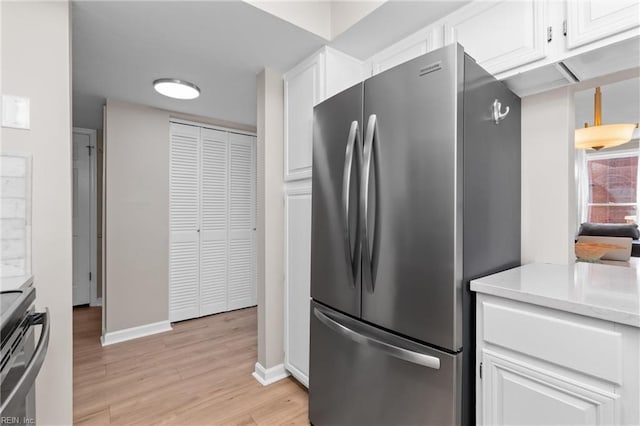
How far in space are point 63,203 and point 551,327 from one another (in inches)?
81.0

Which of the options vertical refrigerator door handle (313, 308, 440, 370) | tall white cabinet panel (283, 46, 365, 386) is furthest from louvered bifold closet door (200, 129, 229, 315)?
vertical refrigerator door handle (313, 308, 440, 370)

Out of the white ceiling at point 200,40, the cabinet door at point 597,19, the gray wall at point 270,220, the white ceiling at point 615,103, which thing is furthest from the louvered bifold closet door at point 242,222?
the white ceiling at point 615,103

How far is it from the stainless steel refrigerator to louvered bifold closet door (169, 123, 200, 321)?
2.36 m

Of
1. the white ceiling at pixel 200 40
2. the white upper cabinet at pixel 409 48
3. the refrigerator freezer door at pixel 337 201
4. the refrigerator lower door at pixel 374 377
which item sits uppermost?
the white ceiling at pixel 200 40

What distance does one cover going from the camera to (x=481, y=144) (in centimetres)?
124

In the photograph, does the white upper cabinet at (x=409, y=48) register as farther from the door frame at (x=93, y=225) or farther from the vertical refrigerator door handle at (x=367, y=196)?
the door frame at (x=93, y=225)

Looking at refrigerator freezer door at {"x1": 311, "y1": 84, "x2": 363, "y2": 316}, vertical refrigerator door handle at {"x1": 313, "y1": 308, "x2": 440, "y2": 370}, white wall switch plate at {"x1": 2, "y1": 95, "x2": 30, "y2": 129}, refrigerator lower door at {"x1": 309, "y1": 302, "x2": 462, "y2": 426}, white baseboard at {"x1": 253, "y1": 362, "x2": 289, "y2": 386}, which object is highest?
white wall switch plate at {"x1": 2, "y1": 95, "x2": 30, "y2": 129}

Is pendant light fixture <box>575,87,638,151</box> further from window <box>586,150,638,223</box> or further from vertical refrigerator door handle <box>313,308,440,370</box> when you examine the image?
window <box>586,150,638,223</box>

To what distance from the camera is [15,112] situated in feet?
4.49

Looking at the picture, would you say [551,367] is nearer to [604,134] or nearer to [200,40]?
[200,40]

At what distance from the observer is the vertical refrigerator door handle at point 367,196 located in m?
1.35

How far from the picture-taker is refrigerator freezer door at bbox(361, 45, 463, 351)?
3.61 feet

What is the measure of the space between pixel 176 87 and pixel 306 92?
114 cm

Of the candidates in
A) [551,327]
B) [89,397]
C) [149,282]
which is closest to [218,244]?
[149,282]
